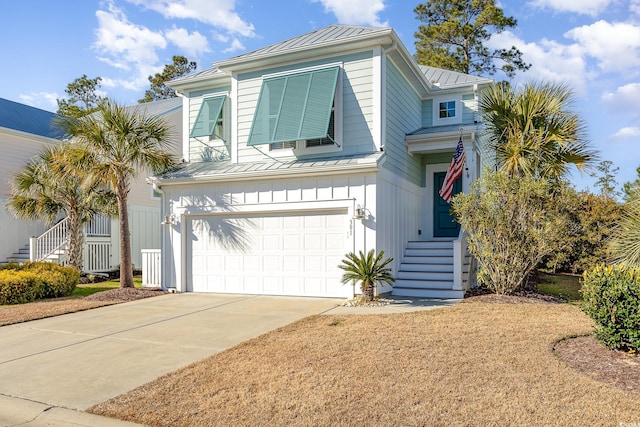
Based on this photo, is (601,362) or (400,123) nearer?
(601,362)

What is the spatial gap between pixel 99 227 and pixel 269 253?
31.1ft

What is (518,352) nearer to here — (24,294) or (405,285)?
(405,285)

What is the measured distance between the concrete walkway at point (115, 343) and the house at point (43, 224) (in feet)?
24.0

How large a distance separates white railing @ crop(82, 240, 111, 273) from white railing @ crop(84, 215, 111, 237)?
0.36 m

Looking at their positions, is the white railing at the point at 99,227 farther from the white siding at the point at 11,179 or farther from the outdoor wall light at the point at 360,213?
the outdoor wall light at the point at 360,213

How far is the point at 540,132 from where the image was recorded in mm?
10531

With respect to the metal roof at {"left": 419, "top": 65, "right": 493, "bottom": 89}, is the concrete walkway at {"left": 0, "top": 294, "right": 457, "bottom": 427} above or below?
below

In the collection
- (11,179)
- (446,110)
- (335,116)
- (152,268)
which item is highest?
(446,110)

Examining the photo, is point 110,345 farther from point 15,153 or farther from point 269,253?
point 15,153

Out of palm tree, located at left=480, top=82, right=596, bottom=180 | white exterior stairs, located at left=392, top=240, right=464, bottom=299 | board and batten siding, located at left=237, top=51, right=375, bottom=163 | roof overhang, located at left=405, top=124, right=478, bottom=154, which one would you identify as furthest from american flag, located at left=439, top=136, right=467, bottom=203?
board and batten siding, located at left=237, top=51, right=375, bottom=163

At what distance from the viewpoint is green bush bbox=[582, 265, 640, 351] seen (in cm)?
500

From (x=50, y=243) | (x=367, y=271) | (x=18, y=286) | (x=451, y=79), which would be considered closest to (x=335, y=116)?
(x=367, y=271)

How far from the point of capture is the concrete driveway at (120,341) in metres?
4.88

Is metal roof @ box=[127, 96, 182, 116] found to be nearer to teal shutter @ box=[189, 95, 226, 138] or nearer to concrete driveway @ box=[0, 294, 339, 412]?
teal shutter @ box=[189, 95, 226, 138]
